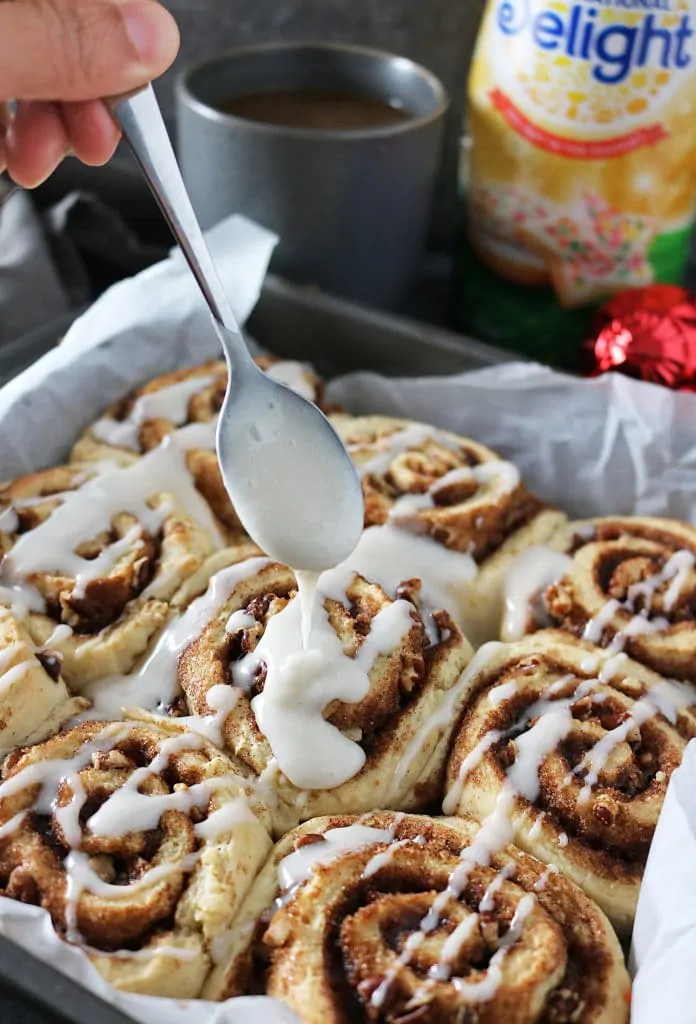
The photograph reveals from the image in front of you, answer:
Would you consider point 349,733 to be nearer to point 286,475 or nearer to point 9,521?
point 286,475

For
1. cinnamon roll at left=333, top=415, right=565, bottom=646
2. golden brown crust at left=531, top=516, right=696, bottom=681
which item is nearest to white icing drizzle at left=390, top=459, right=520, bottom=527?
cinnamon roll at left=333, top=415, right=565, bottom=646

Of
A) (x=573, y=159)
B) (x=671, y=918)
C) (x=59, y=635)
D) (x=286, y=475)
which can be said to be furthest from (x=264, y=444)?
(x=573, y=159)

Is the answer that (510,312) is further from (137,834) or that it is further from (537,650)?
(137,834)

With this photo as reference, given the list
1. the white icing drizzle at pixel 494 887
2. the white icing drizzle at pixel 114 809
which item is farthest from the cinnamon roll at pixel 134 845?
the white icing drizzle at pixel 494 887

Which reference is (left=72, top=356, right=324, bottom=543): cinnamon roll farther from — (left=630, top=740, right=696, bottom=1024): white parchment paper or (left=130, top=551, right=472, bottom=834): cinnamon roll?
(left=630, top=740, right=696, bottom=1024): white parchment paper

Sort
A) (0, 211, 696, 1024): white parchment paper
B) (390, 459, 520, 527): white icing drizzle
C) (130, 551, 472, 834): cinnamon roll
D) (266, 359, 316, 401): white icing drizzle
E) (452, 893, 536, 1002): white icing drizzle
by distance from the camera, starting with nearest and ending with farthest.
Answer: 1. (452, 893, 536, 1002): white icing drizzle
2. (130, 551, 472, 834): cinnamon roll
3. (390, 459, 520, 527): white icing drizzle
4. (0, 211, 696, 1024): white parchment paper
5. (266, 359, 316, 401): white icing drizzle

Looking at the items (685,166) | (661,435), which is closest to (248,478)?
(661,435)
